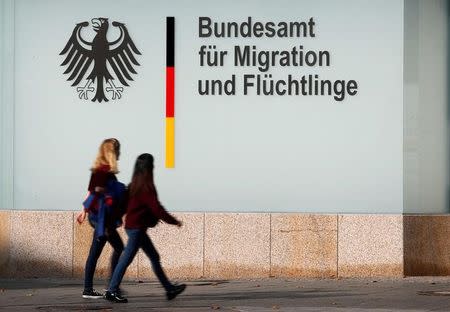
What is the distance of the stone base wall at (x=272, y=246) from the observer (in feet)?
59.0

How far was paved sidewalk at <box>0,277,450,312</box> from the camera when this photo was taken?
1451 centimetres

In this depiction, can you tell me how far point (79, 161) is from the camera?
61.6 feet

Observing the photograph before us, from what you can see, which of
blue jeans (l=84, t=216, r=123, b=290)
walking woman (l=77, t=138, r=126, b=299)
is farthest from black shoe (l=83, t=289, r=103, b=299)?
walking woman (l=77, t=138, r=126, b=299)

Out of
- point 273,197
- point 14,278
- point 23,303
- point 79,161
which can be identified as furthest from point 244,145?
point 23,303

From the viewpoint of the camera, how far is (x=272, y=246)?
18062 millimetres

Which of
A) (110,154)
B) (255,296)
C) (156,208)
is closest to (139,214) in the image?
(156,208)

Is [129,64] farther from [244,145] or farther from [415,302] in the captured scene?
[415,302]

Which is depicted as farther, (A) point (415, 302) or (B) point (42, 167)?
(B) point (42, 167)

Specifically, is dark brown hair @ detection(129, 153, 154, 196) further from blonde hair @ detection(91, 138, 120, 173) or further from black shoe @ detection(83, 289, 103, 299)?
black shoe @ detection(83, 289, 103, 299)

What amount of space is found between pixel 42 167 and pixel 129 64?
1.68 m

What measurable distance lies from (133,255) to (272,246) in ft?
11.2

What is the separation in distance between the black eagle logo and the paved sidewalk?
2.45m

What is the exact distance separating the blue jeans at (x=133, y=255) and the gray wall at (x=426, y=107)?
175 inches

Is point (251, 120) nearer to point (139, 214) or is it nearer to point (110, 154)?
point (110, 154)
